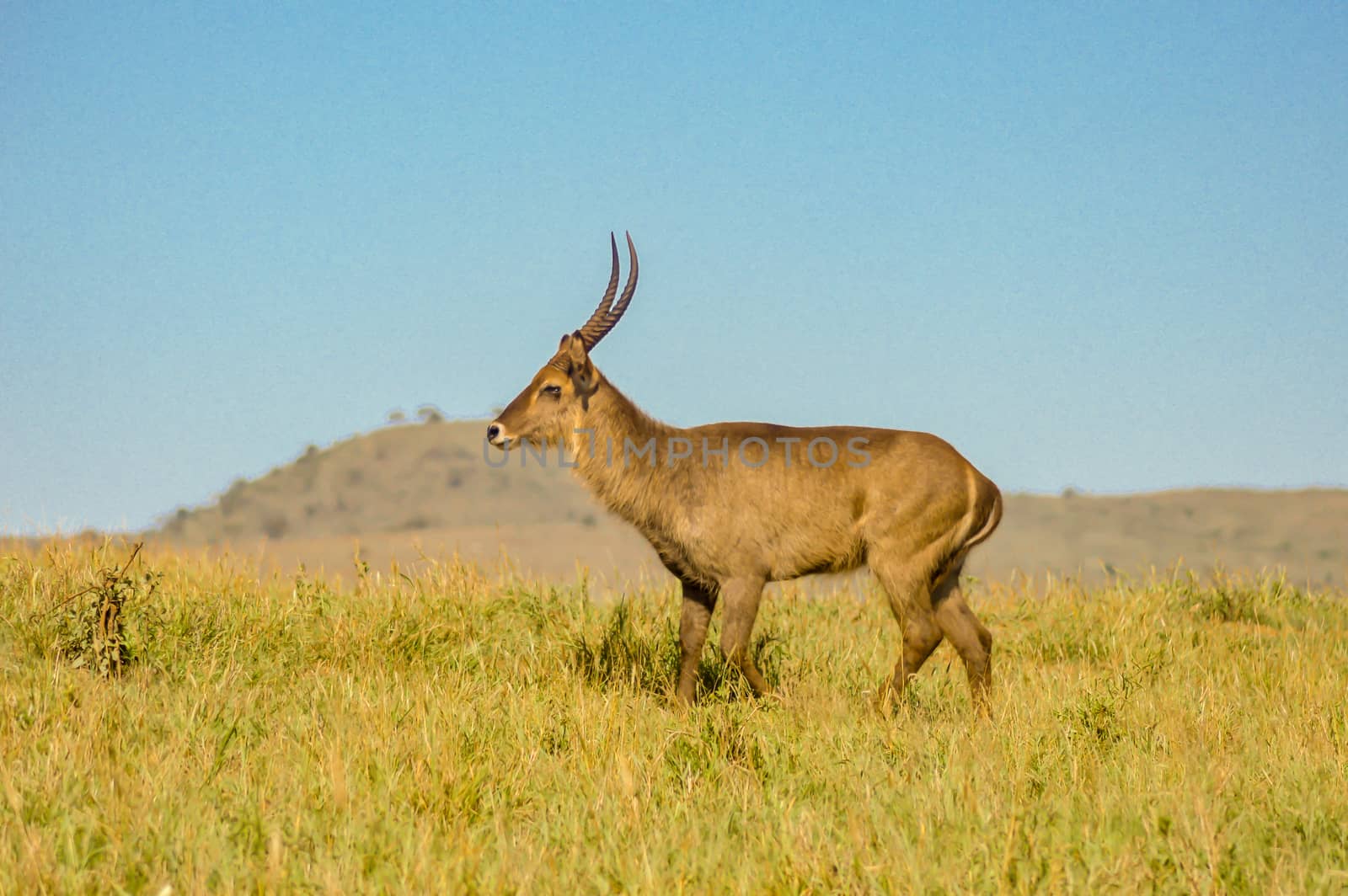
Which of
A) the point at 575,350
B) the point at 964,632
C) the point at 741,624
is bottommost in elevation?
the point at 964,632

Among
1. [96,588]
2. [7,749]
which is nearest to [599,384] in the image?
[96,588]

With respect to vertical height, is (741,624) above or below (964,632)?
above

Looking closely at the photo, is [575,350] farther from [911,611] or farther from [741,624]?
[911,611]

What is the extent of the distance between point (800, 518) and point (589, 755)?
2540 millimetres

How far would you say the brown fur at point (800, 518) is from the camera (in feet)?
23.1

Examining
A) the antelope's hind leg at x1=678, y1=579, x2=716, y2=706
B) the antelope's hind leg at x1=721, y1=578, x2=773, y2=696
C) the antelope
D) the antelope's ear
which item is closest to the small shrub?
the antelope

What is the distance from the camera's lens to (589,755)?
199 inches

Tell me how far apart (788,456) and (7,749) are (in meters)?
4.46

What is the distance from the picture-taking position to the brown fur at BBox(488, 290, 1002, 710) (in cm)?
703

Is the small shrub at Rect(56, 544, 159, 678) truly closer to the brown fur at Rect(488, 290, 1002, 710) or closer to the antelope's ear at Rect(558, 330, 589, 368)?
the brown fur at Rect(488, 290, 1002, 710)

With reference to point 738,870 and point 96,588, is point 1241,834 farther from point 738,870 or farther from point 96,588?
point 96,588

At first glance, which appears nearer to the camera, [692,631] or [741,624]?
[741,624]

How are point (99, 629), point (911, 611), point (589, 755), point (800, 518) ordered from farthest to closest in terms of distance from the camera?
1. point (800, 518)
2. point (911, 611)
3. point (99, 629)
4. point (589, 755)

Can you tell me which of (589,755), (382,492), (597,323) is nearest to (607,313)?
(597,323)
